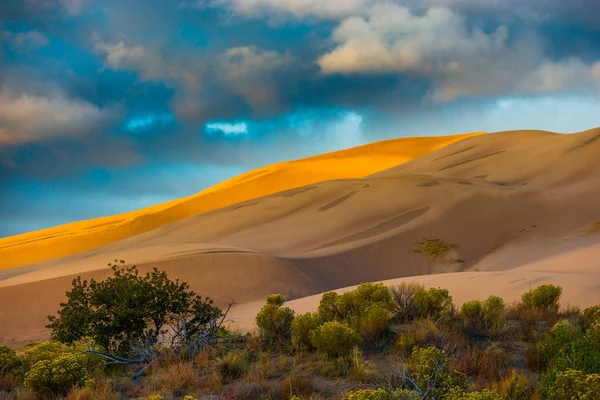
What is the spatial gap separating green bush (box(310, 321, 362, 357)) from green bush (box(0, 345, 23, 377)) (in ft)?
13.1

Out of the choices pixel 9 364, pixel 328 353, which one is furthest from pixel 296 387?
pixel 9 364

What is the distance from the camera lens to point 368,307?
8164 mm

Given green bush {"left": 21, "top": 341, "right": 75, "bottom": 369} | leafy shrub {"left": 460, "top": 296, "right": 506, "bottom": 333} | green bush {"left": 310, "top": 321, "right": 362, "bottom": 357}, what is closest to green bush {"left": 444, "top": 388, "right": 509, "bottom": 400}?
green bush {"left": 310, "top": 321, "right": 362, "bottom": 357}

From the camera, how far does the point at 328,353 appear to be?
283 inches

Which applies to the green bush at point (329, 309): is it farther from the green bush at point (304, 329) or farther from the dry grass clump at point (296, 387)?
the dry grass clump at point (296, 387)

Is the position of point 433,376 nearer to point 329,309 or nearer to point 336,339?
point 336,339

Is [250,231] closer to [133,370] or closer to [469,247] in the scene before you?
[469,247]

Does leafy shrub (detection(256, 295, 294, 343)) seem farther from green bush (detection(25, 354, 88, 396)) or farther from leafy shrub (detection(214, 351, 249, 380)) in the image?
green bush (detection(25, 354, 88, 396))

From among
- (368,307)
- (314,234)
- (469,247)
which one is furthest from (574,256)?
(368,307)

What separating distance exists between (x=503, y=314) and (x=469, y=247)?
19115 mm

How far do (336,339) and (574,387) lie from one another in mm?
2977

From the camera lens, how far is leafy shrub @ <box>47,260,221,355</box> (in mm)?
8602

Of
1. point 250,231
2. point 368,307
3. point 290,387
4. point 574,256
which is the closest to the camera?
point 290,387

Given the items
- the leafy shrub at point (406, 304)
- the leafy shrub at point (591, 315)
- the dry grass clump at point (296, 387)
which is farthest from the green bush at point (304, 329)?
the leafy shrub at point (591, 315)
